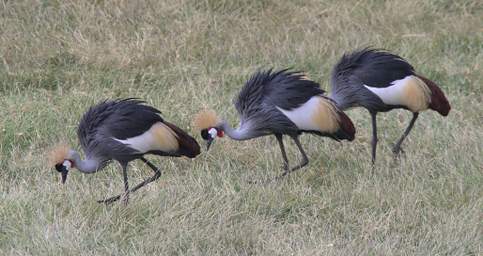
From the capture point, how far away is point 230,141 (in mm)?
6742

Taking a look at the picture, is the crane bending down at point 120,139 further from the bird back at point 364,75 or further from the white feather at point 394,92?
the white feather at point 394,92

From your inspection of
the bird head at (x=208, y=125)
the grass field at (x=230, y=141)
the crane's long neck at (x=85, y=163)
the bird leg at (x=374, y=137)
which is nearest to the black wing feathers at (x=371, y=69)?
the bird leg at (x=374, y=137)

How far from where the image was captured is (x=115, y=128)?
18.5 ft

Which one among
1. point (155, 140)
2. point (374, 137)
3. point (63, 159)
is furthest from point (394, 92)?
point (63, 159)

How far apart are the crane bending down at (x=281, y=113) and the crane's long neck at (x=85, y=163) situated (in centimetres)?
66

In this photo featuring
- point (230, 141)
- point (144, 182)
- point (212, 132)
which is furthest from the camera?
point (230, 141)

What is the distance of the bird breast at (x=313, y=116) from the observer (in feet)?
19.6

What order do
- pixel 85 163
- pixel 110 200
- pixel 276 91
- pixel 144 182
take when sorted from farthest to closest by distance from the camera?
1. pixel 276 91
2. pixel 144 182
3. pixel 85 163
4. pixel 110 200

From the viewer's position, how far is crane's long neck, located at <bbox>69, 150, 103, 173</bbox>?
5602mm

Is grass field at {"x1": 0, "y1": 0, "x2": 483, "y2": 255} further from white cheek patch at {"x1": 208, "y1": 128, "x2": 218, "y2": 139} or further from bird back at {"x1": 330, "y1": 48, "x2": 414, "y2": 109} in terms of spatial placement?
bird back at {"x1": 330, "y1": 48, "x2": 414, "y2": 109}

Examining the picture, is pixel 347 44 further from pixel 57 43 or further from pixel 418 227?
pixel 418 227

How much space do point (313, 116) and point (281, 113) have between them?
0.19m

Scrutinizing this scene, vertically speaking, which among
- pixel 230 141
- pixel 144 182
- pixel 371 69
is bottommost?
pixel 230 141

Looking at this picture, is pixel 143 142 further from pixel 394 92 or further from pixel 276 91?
pixel 394 92
